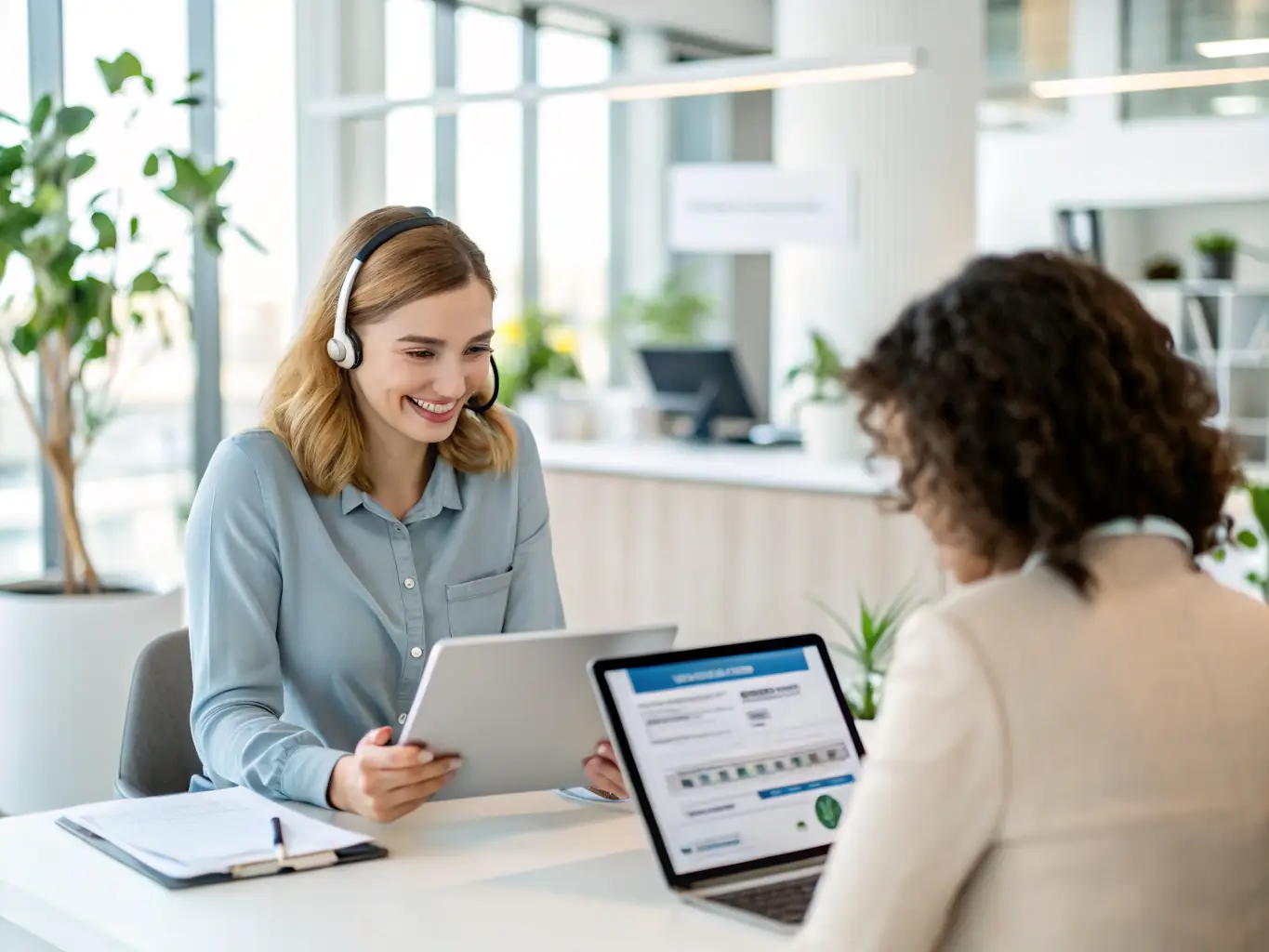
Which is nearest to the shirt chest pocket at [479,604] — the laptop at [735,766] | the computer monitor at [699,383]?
the laptop at [735,766]

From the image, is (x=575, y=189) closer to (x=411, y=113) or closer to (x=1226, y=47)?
(x=411, y=113)

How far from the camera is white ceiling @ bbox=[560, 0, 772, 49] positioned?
26.9 ft

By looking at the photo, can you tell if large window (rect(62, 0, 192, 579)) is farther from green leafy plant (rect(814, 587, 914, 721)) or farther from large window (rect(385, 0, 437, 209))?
green leafy plant (rect(814, 587, 914, 721))

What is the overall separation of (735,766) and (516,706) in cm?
27

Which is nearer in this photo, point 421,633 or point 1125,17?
point 421,633

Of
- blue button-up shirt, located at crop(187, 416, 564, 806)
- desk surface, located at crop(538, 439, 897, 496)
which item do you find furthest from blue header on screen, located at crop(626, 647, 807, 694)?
desk surface, located at crop(538, 439, 897, 496)

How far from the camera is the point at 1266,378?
9.11m

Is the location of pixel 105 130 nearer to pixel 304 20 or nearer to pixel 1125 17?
pixel 304 20

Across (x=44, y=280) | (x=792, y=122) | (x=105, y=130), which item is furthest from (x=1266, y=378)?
(x=44, y=280)

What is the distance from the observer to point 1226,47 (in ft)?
28.6

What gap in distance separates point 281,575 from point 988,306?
123cm

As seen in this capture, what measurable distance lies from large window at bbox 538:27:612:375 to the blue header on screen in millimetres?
6611

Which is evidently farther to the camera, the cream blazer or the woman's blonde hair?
the woman's blonde hair

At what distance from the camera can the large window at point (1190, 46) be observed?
8.65 metres
